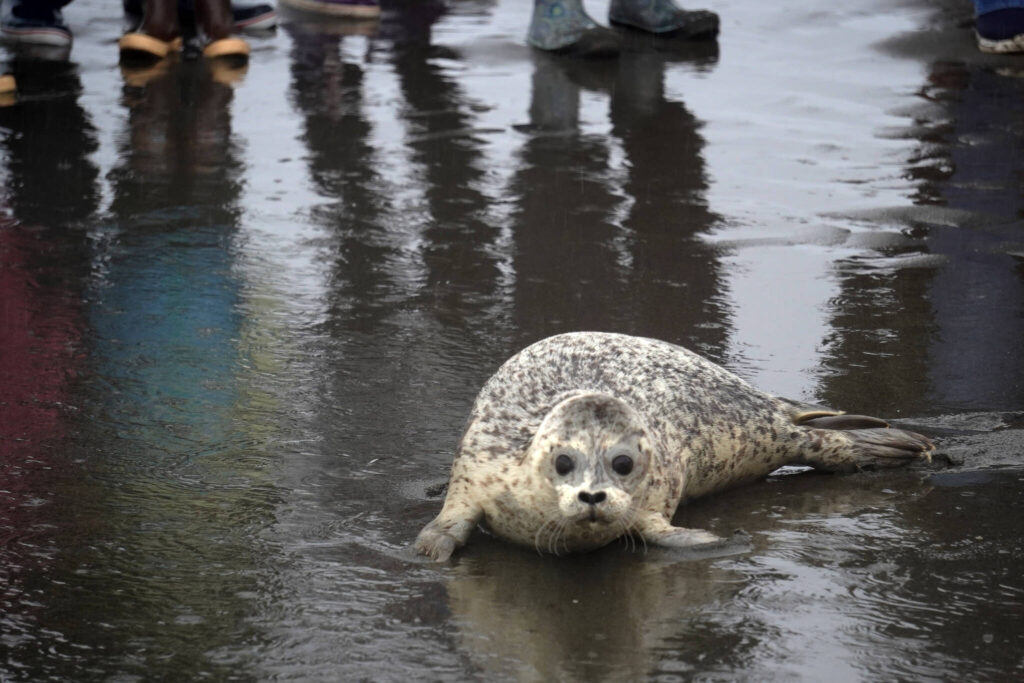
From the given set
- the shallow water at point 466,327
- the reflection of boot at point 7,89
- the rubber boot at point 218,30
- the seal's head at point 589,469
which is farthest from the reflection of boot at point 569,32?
the seal's head at point 589,469

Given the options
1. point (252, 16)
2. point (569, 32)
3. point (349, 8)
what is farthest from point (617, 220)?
point (349, 8)

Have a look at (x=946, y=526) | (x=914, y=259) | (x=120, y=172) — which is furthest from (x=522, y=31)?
(x=946, y=526)

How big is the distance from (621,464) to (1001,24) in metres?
6.81

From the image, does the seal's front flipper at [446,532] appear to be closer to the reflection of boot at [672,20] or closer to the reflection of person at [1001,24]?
the reflection of person at [1001,24]

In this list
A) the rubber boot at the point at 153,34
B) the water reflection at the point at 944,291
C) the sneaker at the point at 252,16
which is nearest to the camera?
the water reflection at the point at 944,291

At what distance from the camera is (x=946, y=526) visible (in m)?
3.62

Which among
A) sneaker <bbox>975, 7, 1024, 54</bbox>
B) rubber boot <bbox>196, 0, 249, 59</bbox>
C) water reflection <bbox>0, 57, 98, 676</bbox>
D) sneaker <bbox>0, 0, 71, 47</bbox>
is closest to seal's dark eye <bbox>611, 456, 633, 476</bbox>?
water reflection <bbox>0, 57, 98, 676</bbox>

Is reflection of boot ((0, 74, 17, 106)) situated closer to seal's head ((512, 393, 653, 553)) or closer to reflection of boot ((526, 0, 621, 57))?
reflection of boot ((526, 0, 621, 57))

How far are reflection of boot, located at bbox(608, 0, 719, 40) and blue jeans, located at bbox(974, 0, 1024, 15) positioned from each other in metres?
1.84

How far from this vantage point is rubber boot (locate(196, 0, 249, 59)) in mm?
9875

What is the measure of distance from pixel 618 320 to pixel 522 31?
6.02 metres

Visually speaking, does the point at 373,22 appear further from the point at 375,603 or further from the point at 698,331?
the point at 375,603

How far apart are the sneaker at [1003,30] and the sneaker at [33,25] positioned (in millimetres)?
6185

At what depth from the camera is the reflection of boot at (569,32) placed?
31.7 ft
